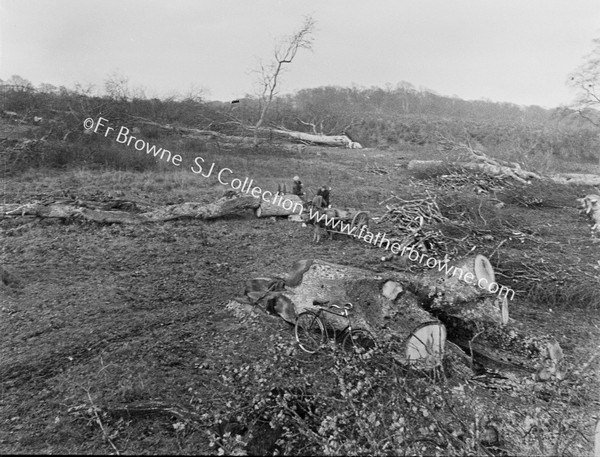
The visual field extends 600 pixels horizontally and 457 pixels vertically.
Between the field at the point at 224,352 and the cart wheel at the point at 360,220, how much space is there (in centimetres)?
42

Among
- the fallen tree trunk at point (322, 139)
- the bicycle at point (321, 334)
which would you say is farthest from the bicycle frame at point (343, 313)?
the fallen tree trunk at point (322, 139)

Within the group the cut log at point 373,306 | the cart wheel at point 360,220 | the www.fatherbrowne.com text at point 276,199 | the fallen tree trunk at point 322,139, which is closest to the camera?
the cut log at point 373,306

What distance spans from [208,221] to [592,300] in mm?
6486

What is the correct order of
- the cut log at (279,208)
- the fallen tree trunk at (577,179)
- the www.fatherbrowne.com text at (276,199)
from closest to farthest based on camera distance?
the www.fatherbrowne.com text at (276,199)
the cut log at (279,208)
the fallen tree trunk at (577,179)

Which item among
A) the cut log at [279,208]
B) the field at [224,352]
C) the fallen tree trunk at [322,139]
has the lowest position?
the field at [224,352]

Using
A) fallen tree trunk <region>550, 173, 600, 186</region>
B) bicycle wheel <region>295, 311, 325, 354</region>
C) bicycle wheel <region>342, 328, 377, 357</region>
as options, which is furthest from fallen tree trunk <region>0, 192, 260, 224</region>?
fallen tree trunk <region>550, 173, 600, 186</region>

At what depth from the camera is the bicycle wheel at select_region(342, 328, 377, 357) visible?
317 cm

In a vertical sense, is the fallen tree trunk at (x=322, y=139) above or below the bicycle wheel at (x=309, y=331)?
above

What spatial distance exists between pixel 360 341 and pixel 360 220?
141 inches

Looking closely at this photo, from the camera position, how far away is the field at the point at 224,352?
238 centimetres

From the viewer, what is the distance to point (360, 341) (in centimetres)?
328

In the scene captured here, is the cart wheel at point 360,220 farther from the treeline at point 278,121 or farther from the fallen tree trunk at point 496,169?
the treeline at point 278,121

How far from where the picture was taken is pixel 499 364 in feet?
10.9

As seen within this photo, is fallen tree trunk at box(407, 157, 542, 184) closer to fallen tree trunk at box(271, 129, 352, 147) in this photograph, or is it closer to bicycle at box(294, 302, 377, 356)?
fallen tree trunk at box(271, 129, 352, 147)
